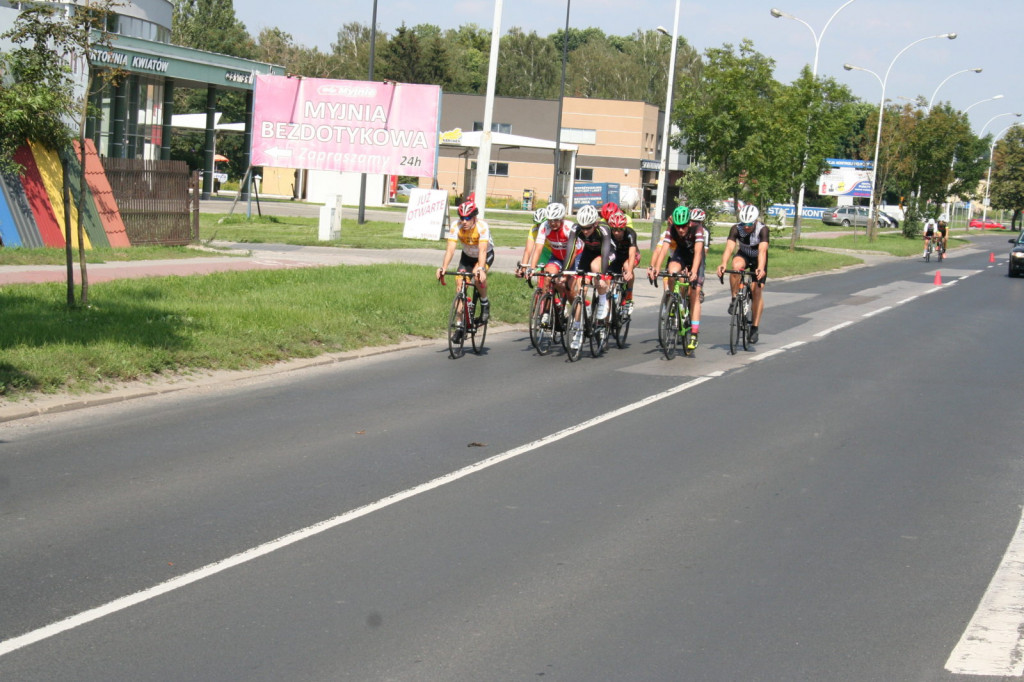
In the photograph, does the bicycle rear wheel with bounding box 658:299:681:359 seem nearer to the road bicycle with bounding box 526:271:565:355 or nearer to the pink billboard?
the road bicycle with bounding box 526:271:565:355

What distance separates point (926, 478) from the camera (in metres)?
8.42

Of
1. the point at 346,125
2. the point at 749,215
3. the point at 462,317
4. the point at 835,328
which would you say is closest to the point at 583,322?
the point at 462,317

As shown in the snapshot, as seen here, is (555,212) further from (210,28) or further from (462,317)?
(210,28)

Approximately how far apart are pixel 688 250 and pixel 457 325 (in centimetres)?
308

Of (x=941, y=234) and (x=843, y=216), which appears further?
(x=843, y=216)

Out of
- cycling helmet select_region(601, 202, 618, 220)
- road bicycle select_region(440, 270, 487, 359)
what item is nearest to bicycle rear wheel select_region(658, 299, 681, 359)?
cycling helmet select_region(601, 202, 618, 220)

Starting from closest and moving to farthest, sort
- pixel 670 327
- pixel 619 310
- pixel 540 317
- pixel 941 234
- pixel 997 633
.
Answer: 1. pixel 997 633
2. pixel 540 317
3. pixel 670 327
4. pixel 619 310
5. pixel 941 234

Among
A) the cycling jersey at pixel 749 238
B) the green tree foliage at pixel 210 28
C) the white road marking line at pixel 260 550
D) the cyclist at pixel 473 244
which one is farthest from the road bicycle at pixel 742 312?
the green tree foliage at pixel 210 28

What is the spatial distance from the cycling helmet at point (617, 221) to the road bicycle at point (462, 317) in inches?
82.5

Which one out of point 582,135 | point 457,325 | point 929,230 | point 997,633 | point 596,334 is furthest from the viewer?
point 582,135

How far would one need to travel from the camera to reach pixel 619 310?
15.0m

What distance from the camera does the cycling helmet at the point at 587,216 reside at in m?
13.4

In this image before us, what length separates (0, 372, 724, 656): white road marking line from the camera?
493 centimetres

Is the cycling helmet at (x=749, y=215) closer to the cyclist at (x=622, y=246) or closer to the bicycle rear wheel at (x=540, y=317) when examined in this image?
the cyclist at (x=622, y=246)
